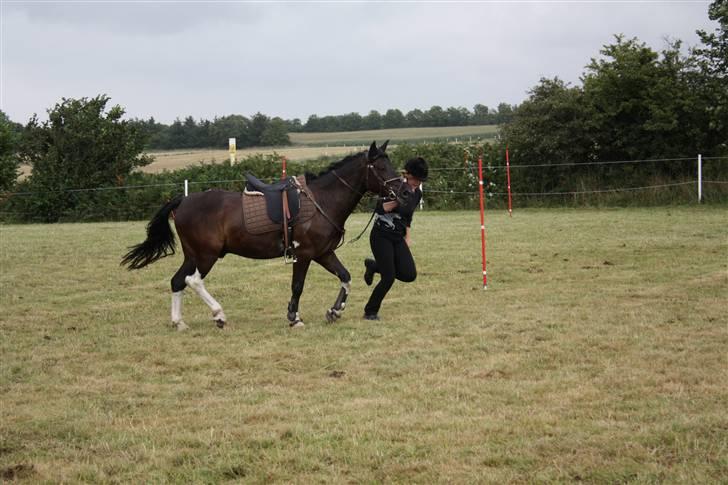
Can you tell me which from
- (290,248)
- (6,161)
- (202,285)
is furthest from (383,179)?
(6,161)

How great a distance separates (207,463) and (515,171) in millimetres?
24861

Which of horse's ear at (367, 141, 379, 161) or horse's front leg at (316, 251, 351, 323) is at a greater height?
horse's ear at (367, 141, 379, 161)

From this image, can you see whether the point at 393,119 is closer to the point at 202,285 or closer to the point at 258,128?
the point at 258,128

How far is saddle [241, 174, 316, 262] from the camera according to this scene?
9.38 meters

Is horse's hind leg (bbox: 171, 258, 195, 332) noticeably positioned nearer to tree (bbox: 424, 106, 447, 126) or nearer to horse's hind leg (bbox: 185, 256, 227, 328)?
horse's hind leg (bbox: 185, 256, 227, 328)

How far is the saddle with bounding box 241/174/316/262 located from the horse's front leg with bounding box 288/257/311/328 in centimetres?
16

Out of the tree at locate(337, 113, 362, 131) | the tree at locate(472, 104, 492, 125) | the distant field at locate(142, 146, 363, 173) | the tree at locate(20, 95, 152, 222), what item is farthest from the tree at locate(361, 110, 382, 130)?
the tree at locate(20, 95, 152, 222)

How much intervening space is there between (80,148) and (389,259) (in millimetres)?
27765

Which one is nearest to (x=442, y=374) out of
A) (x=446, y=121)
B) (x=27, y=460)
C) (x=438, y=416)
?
(x=438, y=416)

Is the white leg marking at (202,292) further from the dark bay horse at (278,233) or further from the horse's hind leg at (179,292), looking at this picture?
the horse's hind leg at (179,292)

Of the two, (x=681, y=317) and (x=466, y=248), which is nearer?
(x=681, y=317)

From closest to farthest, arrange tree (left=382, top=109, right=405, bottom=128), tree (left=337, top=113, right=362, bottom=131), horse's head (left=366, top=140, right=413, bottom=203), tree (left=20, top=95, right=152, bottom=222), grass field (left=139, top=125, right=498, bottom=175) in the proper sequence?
1. horse's head (left=366, top=140, right=413, bottom=203)
2. tree (left=20, top=95, right=152, bottom=222)
3. grass field (left=139, top=125, right=498, bottom=175)
4. tree (left=382, top=109, right=405, bottom=128)
5. tree (left=337, top=113, right=362, bottom=131)

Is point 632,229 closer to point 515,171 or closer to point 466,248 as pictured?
point 466,248

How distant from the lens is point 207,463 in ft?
16.2
